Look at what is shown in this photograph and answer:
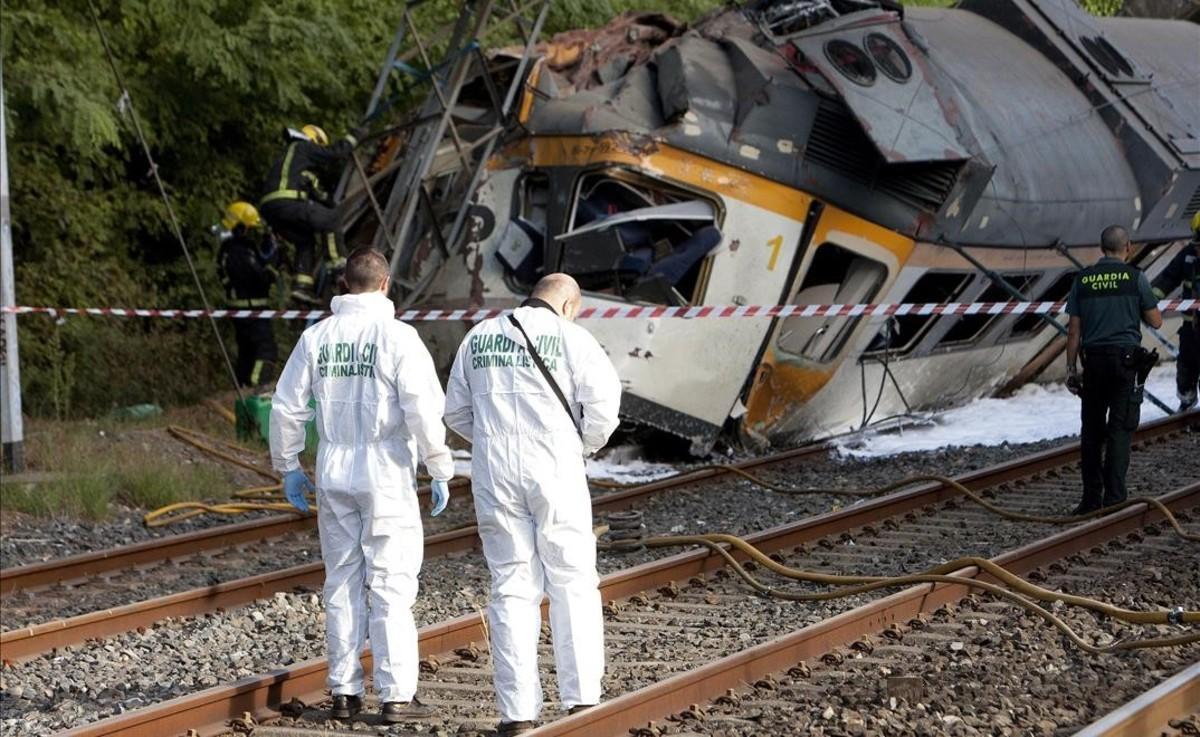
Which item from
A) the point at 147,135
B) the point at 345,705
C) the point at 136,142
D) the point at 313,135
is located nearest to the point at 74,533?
the point at 313,135

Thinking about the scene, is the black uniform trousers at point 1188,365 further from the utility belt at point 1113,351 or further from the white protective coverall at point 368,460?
the white protective coverall at point 368,460

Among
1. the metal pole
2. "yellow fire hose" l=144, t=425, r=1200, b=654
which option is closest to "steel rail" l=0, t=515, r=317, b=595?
"yellow fire hose" l=144, t=425, r=1200, b=654

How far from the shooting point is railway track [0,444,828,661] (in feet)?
27.3

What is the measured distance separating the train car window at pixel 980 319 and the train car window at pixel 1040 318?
38 centimetres

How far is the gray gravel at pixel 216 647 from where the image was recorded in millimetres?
7078

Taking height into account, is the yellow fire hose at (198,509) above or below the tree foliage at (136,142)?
below

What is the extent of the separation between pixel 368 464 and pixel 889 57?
8.08 m

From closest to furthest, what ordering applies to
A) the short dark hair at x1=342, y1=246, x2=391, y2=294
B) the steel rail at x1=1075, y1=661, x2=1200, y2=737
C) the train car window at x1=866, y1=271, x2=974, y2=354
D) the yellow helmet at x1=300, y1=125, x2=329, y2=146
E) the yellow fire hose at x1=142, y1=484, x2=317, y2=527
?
the steel rail at x1=1075, y1=661, x2=1200, y2=737, the short dark hair at x1=342, y1=246, x2=391, y2=294, the yellow fire hose at x1=142, y1=484, x2=317, y2=527, the train car window at x1=866, y1=271, x2=974, y2=354, the yellow helmet at x1=300, y1=125, x2=329, y2=146

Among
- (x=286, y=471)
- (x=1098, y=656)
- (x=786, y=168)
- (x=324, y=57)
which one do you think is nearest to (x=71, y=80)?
(x=324, y=57)

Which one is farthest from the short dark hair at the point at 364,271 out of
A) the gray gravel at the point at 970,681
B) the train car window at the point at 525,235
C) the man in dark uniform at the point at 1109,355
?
the train car window at the point at 525,235

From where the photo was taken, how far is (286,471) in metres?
6.61

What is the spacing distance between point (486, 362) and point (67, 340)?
1335cm

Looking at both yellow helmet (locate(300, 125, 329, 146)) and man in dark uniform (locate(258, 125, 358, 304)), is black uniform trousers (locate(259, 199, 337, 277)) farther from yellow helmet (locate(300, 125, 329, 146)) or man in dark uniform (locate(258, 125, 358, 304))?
yellow helmet (locate(300, 125, 329, 146))

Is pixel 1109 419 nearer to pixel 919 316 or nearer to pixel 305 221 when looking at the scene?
pixel 919 316
